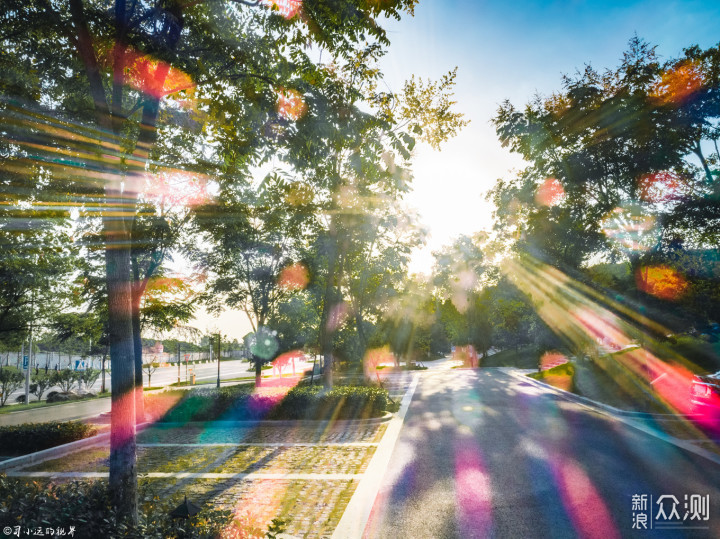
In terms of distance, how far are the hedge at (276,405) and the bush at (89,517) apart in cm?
946

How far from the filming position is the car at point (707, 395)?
9000 millimetres

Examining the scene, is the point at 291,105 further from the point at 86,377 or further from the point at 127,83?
the point at 86,377

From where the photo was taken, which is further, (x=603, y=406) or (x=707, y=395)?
(x=603, y=406)

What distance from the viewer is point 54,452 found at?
10039 millimetres

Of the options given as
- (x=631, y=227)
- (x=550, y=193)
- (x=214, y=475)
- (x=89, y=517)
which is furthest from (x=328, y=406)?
(x=631, y=227)

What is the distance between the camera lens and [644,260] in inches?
542

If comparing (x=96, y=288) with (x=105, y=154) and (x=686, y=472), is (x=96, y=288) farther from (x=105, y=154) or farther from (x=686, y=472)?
(x=686, y=472)

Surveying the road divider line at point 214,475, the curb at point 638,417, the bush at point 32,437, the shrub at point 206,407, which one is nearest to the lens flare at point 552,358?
the curb at point 638,417

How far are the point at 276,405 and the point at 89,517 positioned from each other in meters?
10.5

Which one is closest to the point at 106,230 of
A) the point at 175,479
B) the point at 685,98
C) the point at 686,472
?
the point at 175,479

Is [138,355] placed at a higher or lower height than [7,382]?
higher

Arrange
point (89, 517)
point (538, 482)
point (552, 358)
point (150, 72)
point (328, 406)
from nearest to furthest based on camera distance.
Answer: point (89, 517) → point (150, 72) → point (538, 482) → point (328, 406) → point (552, 358)

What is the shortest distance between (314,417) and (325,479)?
6581 millimetres

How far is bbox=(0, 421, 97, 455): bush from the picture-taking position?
10.3 meters
